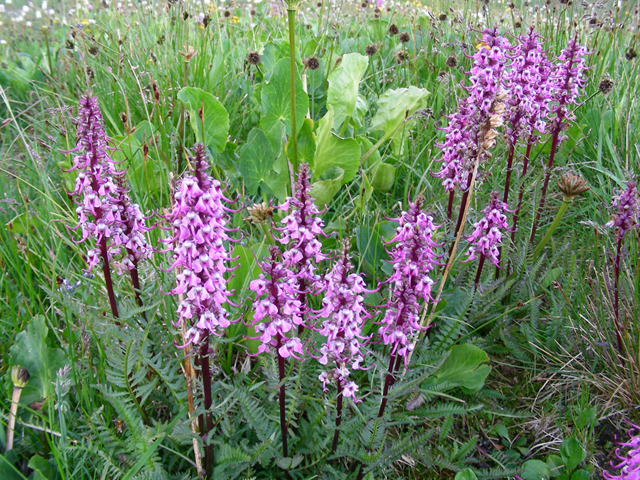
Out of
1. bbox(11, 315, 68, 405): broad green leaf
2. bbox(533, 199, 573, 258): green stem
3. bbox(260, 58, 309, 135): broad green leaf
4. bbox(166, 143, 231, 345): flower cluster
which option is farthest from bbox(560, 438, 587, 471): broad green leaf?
bbox(260, 58, 309, 135): broad green leaf

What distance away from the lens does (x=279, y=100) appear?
121 inches

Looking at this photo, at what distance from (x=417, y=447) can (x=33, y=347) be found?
58.6 inches

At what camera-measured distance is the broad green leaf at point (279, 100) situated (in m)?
2.92

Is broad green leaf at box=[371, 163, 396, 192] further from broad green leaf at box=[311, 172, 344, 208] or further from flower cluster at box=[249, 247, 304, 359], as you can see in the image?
flower cluster at box=[249, 247, 304, 359]

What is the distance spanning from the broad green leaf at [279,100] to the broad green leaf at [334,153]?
15cm

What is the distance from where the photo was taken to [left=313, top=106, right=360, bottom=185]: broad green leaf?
113 inches

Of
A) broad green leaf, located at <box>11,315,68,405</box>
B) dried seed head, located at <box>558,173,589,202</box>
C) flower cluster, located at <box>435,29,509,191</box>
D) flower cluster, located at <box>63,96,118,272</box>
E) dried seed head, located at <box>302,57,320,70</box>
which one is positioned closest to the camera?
flower cluster, located at <box>63,96,118,272</box>

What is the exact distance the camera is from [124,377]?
1752 millimetres

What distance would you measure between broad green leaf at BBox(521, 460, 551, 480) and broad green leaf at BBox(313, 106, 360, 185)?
1.69 metres

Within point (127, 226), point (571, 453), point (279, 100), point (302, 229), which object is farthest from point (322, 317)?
point (279, 100)

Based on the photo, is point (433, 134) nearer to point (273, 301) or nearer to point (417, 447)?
point (417, 447)

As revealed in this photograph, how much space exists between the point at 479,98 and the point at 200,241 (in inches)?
57.5

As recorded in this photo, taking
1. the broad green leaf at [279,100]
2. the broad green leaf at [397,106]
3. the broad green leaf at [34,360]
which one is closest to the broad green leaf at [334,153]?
the broad green leaf at [279,100]

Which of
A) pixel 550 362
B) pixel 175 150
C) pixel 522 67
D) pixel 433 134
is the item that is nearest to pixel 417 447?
pixel 550 362
